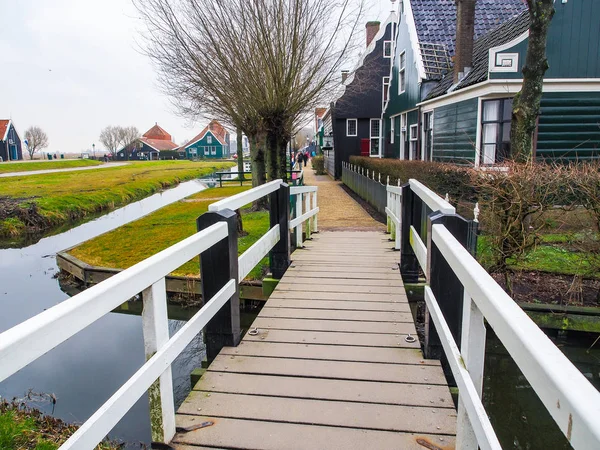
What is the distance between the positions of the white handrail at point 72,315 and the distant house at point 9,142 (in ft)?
225

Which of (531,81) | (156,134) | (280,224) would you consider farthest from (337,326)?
(156,134)

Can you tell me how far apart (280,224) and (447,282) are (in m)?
3.05

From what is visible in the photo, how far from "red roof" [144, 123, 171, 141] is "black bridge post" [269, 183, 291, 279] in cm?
9946

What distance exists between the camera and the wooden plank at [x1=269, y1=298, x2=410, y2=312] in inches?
182

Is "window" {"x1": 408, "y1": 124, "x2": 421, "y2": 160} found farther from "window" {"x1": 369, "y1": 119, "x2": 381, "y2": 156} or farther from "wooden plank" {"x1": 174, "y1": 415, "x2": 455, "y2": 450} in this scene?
"wooden plank" {"x1": 174, "y1": 415, "x2": 455, "y2": 450}

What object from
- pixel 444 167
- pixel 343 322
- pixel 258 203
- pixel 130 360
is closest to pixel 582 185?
pixel 343 322

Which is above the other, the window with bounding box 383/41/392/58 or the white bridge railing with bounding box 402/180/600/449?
the window with bounding box 383/41/392/58

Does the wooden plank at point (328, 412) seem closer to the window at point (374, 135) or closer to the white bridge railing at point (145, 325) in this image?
the white bridge railing at point (145, 325)

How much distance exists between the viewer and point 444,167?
31.8 feet

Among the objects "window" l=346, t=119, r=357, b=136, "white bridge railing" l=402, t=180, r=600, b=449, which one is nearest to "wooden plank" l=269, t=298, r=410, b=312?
"white bridge railing" l=402, t=180, r=600, b=449

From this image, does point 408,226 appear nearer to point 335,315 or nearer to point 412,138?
point 335,315

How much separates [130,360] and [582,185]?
20.5ft

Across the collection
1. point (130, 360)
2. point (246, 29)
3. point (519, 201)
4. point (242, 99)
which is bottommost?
point (130, 360)

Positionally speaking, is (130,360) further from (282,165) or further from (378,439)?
(282,165)
